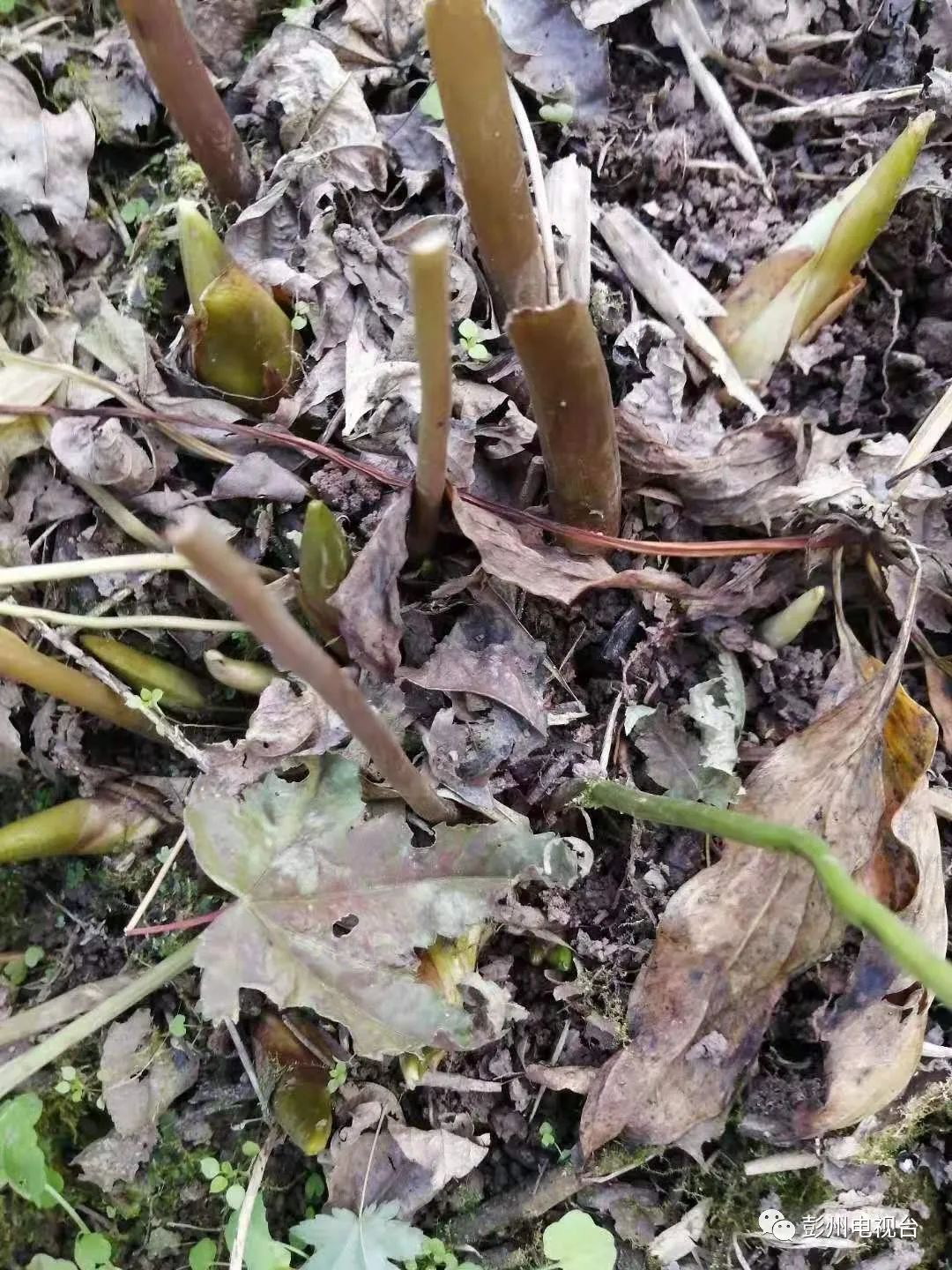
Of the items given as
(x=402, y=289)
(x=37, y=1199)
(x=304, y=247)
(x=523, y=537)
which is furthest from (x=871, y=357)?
(x=37, y=1199)

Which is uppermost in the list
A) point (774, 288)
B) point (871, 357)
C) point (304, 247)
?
point (304, 247)

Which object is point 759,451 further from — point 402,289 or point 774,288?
point 402,289

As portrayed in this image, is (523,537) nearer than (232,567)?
No

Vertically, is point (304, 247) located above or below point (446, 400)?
above

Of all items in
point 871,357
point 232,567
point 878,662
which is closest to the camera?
point 232,567

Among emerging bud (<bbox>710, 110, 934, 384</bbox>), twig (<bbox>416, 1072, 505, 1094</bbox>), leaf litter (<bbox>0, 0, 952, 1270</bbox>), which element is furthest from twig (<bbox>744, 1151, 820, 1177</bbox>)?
emerging bud (<bbox>710, 110, 934, 384</bbox>)

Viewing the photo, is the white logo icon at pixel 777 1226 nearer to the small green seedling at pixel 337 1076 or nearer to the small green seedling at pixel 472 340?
the small green seedling at pixel 337 1076

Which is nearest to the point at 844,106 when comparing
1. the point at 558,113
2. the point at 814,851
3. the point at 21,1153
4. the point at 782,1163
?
the point at 558,113
